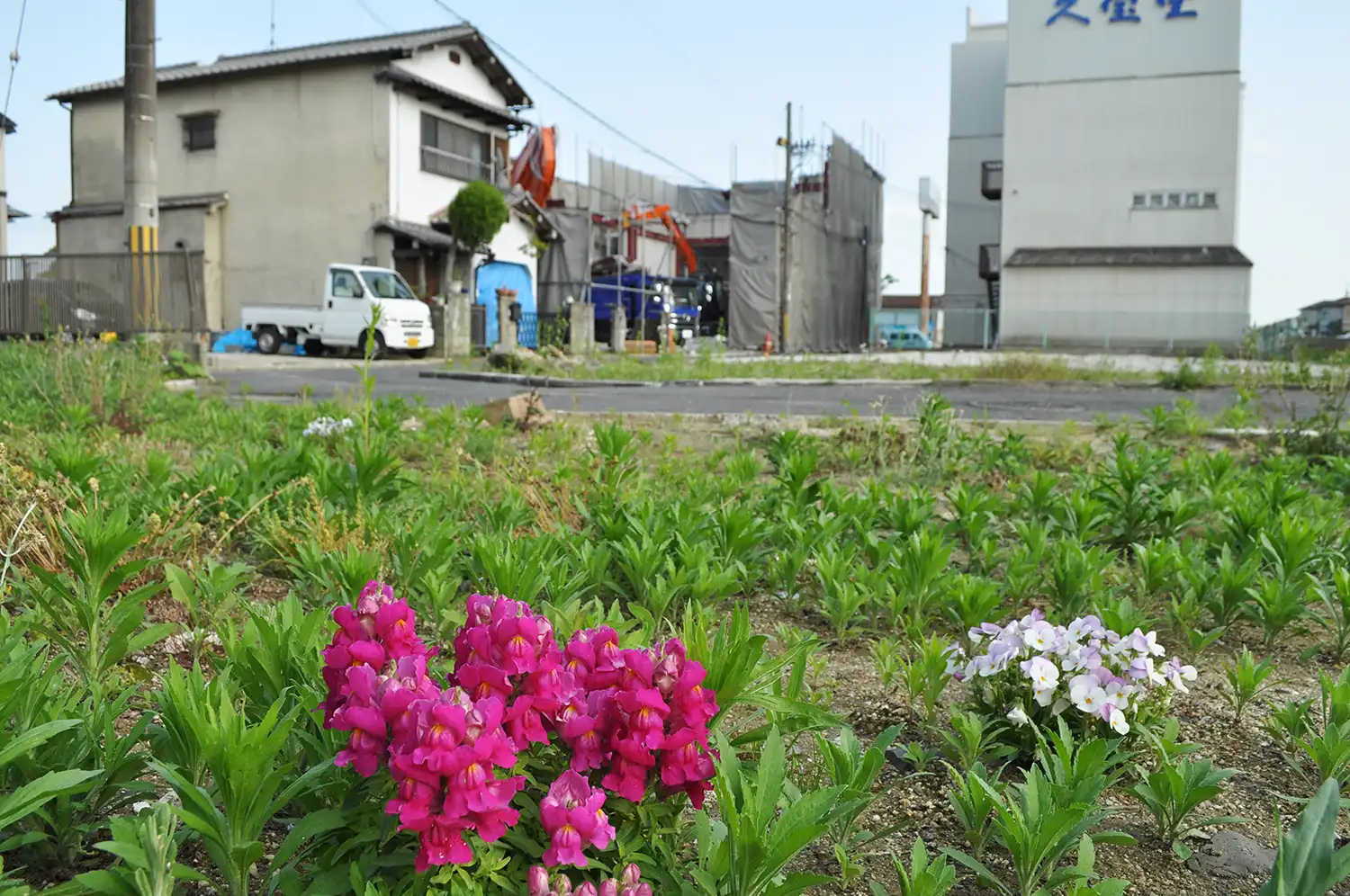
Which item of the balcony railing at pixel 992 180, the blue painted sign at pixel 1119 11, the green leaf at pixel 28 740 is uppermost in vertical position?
the blue painted sign at pixel 1119 11

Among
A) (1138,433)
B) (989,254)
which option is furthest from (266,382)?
(989,254)

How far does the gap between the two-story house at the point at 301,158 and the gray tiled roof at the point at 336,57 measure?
6cm

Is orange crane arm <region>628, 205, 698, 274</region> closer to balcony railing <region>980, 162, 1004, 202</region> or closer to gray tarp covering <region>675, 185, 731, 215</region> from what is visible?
gray tarp covering <region>675, 185, 731, 215</region>

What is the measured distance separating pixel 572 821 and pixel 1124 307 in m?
37.6

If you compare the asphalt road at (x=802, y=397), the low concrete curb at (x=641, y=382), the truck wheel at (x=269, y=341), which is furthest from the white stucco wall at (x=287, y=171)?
the low concrete curb at (x=641, y=382)

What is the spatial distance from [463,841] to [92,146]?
35459 mm

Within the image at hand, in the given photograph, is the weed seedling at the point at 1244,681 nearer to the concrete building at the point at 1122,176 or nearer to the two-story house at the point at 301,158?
the two-story house at the point at 301,158

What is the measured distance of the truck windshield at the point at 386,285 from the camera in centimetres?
2444

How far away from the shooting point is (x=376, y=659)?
64.9 inches

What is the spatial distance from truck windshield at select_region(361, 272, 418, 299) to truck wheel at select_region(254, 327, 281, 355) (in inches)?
130

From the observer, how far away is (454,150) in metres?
30.6

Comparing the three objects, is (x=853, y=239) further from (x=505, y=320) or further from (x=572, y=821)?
(x=572, y=821)

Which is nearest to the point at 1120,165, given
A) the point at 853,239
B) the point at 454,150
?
the point at 853,239

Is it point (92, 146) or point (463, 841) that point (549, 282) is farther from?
point (463, 841)
